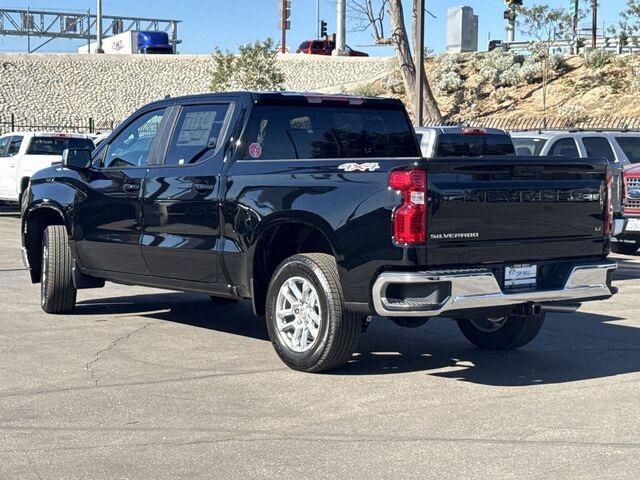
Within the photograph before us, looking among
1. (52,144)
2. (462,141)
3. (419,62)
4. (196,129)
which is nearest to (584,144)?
(462,141)

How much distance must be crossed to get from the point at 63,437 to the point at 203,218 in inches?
110

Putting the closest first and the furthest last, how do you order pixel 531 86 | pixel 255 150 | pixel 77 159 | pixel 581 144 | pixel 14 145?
pixel 255 150 < pixel 77 159 < pixel 581 144 < pixel 14 145 < pixel 531 86

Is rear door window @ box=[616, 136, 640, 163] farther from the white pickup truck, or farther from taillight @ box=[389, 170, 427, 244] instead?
taillight @ box=[389, 170, 427, 244]

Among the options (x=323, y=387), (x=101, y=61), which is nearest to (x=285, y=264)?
(x=323, y=387)

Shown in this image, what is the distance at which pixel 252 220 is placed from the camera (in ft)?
26.6

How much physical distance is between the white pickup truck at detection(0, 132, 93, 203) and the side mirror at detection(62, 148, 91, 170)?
42.5 feet

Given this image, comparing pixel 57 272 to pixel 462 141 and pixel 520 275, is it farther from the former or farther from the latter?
pixel 462 141

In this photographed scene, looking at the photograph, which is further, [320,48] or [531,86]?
[320,48]

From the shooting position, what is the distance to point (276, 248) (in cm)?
833

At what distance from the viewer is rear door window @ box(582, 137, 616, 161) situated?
59.6 feet

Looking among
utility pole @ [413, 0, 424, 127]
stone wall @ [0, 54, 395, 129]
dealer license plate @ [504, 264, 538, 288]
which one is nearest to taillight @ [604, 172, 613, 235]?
dealer license plate @ [504, 264, 538, 288]

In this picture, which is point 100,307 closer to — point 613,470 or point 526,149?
point 613,470

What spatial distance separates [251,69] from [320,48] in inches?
1355

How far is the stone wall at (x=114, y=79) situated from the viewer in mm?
66875
